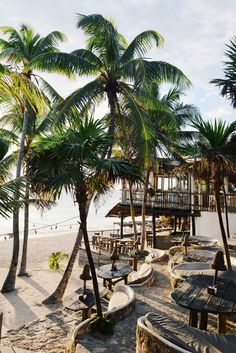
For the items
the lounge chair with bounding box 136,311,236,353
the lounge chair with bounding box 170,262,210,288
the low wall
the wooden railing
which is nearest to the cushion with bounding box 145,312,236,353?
the lounge chair with bounding box 136,311,236,353

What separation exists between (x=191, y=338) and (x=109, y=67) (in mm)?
10870

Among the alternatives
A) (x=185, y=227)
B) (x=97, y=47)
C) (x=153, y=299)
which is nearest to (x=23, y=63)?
(x=97, y=47)

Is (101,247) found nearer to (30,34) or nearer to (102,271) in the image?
(102,271)

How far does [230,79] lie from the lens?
7.75m

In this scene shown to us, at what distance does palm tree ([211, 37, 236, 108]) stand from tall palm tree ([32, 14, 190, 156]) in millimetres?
3877

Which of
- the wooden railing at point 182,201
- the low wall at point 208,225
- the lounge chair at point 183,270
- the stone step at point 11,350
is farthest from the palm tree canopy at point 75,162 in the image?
the wooden railing at point 182,201

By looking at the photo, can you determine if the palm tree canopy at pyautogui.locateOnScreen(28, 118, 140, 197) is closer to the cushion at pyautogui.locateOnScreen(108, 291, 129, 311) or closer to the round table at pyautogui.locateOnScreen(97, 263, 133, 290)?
the cushion at pyautogui.locateOnScreen(108, 291, 129, 311)

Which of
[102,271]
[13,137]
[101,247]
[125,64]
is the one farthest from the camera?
[101,247]

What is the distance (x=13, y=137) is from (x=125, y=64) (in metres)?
7.09

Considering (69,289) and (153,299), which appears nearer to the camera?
(153,299)

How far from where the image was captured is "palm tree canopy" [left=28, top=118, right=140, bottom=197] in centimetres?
527

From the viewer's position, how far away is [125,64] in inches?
472

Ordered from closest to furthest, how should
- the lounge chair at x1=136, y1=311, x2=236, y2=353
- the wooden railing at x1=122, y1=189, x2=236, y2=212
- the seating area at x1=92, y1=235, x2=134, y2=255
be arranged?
the lounge chair at x1=136, y1=311, x2=236, y2=353 → the seating area at x1=92, y1=235, x2=134, y2=255 → the wooden railing at x1=122, y1=189, x2=236, y2=212

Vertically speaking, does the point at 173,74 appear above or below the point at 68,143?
above
